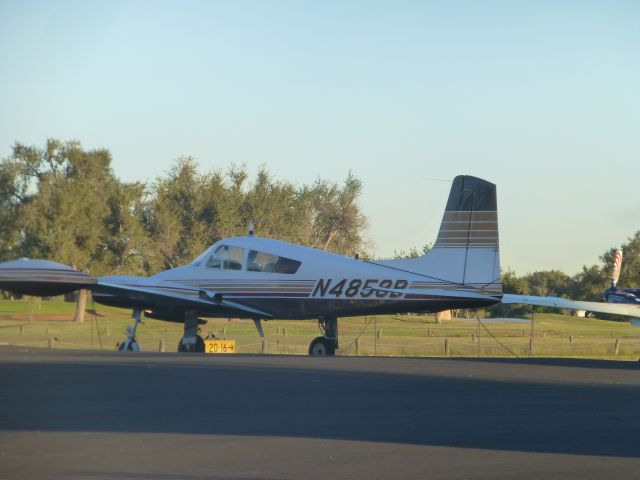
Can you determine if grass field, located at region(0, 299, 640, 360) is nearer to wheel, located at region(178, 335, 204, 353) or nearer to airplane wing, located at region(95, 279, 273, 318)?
airplane wing, located at region(95, 279, 273, 318)

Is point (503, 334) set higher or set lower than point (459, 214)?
lower

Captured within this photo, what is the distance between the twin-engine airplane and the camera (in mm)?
21500

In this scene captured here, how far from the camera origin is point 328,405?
11.6 m

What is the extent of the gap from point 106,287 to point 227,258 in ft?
9.29

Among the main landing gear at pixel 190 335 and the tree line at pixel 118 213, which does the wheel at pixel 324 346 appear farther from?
the tree line at pixel 118 213

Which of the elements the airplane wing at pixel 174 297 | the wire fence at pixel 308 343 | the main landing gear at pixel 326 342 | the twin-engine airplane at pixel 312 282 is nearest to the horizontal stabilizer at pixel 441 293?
the twin-engine airplane at pixel 312 282

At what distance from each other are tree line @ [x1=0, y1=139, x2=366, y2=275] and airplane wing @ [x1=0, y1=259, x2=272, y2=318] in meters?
31.4

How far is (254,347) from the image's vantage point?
1331 inches

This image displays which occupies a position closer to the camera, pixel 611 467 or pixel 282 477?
pixel 282 477

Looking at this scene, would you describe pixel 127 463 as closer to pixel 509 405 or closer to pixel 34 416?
pixel 34 416

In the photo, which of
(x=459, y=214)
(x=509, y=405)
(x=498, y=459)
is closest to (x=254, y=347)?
(x=459, y=214)

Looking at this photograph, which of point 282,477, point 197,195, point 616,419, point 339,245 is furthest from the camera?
point 339,245

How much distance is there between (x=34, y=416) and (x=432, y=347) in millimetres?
24958

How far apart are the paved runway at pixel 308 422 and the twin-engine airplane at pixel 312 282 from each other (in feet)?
17.0
